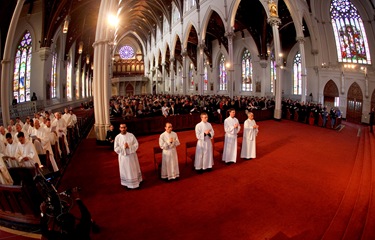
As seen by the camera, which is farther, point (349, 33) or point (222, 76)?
point (222, 76)

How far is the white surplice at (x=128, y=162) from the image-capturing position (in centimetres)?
497

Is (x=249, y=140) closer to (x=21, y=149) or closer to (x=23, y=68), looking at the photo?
(x=21, y=149)

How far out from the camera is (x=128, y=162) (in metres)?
5.00

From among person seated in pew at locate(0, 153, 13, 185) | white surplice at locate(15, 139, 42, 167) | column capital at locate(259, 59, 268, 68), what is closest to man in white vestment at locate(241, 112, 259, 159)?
white surplice at locate(15, 139, 42, 167)

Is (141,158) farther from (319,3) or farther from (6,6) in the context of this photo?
(319,3)

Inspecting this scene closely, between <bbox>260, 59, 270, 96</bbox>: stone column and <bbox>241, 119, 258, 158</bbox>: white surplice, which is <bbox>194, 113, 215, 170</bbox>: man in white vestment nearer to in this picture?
<bbox>241, 119, 258, 158</bbox>: white surplice

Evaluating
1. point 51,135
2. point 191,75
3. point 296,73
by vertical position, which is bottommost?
point 51,135

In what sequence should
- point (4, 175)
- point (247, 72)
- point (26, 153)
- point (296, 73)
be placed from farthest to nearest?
point (247, 72)
point (296, 73)
point (26, 153)
point (4, 175)

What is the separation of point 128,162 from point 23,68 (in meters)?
16.8

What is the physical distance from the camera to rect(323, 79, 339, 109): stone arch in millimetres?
20625

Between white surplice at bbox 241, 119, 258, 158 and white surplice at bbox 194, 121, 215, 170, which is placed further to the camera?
white surplice at bbox 241, 119, 258, 158

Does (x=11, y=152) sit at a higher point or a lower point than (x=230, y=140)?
higher

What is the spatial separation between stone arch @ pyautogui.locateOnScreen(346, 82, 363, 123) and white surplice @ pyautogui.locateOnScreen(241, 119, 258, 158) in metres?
17.5

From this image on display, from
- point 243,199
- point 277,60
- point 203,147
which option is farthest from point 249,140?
point 277,60
